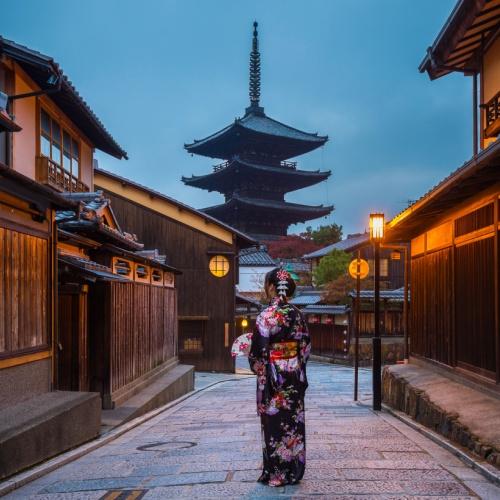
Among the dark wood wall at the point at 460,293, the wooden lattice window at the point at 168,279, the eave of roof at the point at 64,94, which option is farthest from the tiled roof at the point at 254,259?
the dark wood wall at the point at 460,293

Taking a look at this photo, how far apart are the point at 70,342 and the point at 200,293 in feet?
61.4

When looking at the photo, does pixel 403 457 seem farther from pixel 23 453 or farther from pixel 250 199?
pixel 250 199

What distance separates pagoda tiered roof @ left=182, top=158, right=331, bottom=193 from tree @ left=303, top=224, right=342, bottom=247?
5.82 metres

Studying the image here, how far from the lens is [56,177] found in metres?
15.6

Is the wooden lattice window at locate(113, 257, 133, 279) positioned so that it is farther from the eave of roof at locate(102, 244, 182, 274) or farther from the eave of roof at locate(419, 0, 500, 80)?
the eave of roof at locate(419, 0, 500, 80)

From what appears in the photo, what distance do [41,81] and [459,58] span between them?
28.8 feet

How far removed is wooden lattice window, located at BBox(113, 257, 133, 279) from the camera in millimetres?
13648

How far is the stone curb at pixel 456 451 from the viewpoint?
A: 6.14m

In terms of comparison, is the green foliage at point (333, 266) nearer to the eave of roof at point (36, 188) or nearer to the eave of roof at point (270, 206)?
the eave of roof at point (270, 206)

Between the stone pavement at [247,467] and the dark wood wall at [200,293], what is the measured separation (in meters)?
18.9

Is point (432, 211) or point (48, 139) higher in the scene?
point (48, 139)

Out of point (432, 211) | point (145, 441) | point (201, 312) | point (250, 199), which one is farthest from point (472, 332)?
point (250, 199)

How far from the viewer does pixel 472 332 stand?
10.6 meters

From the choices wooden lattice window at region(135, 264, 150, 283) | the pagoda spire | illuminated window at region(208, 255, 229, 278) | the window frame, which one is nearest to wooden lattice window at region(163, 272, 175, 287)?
wooden lattice window at region(135, 264, 150, 283)
